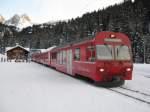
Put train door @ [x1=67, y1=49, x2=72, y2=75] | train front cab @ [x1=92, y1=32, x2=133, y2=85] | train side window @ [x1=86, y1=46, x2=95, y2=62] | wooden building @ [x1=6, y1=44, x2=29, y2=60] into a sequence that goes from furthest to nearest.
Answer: wooden building @ [x1=6, y1=44, x2=29, y2=60] < train door @ [x1=67, y1=49, x2=72, y2=75] < train side window @ [x1=86, y1=46, x2=95, y2=62] < train front cab @ [x1=92, y1=32, x2=133, y2=85]

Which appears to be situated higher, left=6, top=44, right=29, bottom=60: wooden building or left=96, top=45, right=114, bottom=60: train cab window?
left=6, top=44, right=29, bottom=60: wooden building

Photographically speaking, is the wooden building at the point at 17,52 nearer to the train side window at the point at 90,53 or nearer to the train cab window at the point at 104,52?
the train side window at the point at 90,53

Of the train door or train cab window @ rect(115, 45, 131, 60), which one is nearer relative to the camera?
train cab window @ rect(115, 45, 131, 60)

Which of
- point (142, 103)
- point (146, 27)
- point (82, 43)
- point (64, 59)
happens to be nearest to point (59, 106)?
point (142, 103)

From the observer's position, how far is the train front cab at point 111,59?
12.8 metres

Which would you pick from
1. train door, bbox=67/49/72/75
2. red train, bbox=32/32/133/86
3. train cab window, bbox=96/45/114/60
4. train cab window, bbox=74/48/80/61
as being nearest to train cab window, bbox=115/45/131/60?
red train, bbox=32/32/133/86

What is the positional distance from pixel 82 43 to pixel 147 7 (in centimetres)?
7365

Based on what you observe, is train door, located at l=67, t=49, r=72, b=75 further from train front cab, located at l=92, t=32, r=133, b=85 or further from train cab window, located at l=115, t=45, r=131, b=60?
train cab window, located at l=115, t=45, r=131, b=60

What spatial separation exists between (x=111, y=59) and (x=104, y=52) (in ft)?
1.74

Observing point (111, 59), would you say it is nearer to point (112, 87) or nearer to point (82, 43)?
point (112, 87)

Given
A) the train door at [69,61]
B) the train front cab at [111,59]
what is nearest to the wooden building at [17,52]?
the train door at [69,61]

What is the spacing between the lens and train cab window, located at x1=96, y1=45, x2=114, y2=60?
12898 millimetres

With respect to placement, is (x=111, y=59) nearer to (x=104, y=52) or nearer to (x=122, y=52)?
(x=104, y=52)

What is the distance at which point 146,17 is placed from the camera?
83.0 m
